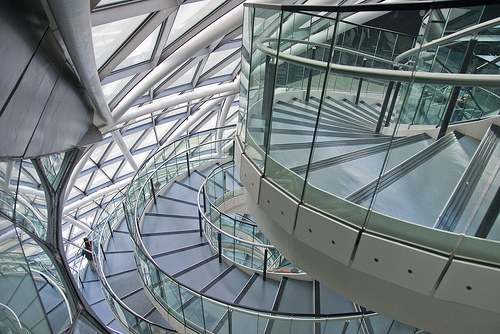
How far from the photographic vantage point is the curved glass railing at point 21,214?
16.8 ft

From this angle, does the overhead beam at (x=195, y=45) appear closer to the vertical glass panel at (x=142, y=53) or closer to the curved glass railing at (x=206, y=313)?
the vertical glass panel at (x=142, y=53)

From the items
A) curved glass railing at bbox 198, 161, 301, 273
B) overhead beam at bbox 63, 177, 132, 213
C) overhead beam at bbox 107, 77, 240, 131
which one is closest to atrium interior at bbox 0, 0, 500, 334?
curved glass railing at bbox 198, 161, 301, 273

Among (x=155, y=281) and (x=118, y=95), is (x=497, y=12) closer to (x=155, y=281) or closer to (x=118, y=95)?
(x=155, y=281)

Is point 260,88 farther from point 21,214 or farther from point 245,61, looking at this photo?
point 21,214

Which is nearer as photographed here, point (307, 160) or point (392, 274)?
point (392, 274)

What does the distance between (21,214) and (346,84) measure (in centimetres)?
667

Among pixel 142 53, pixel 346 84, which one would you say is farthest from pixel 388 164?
pixel 142 53

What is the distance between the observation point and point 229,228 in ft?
36.9

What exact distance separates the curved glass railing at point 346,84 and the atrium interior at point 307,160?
0.03 meters

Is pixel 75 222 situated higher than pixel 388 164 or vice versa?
pixel 388 164

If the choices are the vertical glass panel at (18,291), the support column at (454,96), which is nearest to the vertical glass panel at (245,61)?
the support column at (454,96)

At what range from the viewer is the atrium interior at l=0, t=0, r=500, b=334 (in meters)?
3.12

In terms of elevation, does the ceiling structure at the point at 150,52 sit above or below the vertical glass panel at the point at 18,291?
above

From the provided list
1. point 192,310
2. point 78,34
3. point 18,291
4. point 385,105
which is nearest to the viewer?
point 78,34
